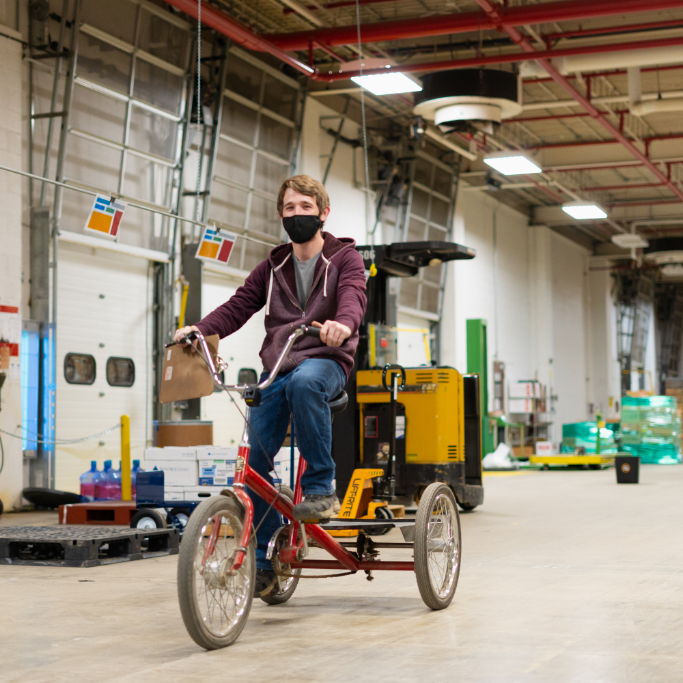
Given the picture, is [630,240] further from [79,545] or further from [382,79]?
[79,545]

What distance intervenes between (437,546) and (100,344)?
910 centimetres

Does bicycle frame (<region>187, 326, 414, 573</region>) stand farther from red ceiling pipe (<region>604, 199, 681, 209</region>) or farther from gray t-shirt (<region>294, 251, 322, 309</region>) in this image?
red ceiling pipe (<region>604, 199, 681, 209</region>)

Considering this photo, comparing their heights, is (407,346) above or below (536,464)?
above

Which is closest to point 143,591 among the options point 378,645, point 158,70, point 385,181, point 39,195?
point 378,645

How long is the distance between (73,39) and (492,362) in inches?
603

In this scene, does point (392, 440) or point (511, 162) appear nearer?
point (392, 440)

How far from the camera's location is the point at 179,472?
8.34 meters

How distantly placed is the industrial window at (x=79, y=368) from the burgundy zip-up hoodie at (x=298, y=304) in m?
8.26

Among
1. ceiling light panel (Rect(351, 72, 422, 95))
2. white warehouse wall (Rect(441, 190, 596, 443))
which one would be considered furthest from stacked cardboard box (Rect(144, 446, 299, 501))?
white warehouse wall (Rect(441, 190, 596, 443))

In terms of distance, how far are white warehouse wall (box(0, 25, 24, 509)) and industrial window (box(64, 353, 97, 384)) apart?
3.38 ft

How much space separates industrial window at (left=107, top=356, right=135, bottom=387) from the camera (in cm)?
1312

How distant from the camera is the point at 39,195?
1189 centimetres

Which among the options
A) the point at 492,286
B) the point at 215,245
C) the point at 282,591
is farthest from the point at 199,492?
the point at 492,286

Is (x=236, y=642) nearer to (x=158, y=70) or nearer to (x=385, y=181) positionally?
(x=158, y=70)
